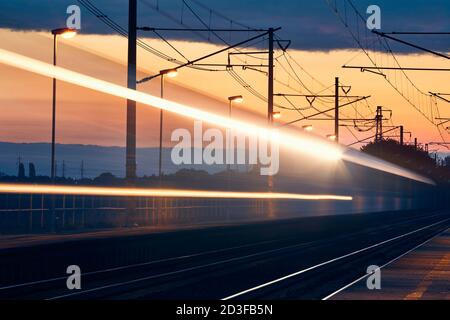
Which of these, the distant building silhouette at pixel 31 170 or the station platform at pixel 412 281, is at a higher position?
the distant building silhouette at pixel 31 170

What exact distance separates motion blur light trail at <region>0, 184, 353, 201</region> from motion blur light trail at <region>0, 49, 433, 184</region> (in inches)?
86.4

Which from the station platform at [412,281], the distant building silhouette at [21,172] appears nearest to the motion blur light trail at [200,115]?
the station platform at [412,281]

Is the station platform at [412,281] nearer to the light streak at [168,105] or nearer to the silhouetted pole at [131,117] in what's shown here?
the light streak at [168,105]

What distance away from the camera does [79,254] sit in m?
23.7

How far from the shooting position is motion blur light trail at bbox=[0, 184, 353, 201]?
20798 mm

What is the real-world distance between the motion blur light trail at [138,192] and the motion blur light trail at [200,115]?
7.20 ft

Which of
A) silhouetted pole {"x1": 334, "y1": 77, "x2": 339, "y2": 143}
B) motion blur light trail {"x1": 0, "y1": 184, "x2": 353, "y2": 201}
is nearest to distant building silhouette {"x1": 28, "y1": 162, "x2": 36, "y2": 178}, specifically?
motion blur light trail {"x1": 0, "y1": 184, "x2": 353, "y2": 201}

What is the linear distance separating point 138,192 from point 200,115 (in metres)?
2.95

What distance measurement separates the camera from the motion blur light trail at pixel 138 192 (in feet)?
68.2

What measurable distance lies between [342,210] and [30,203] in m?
17.4

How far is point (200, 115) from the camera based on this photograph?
27438 millimetres

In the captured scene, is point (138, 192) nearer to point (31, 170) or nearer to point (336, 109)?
point (31, 170)
